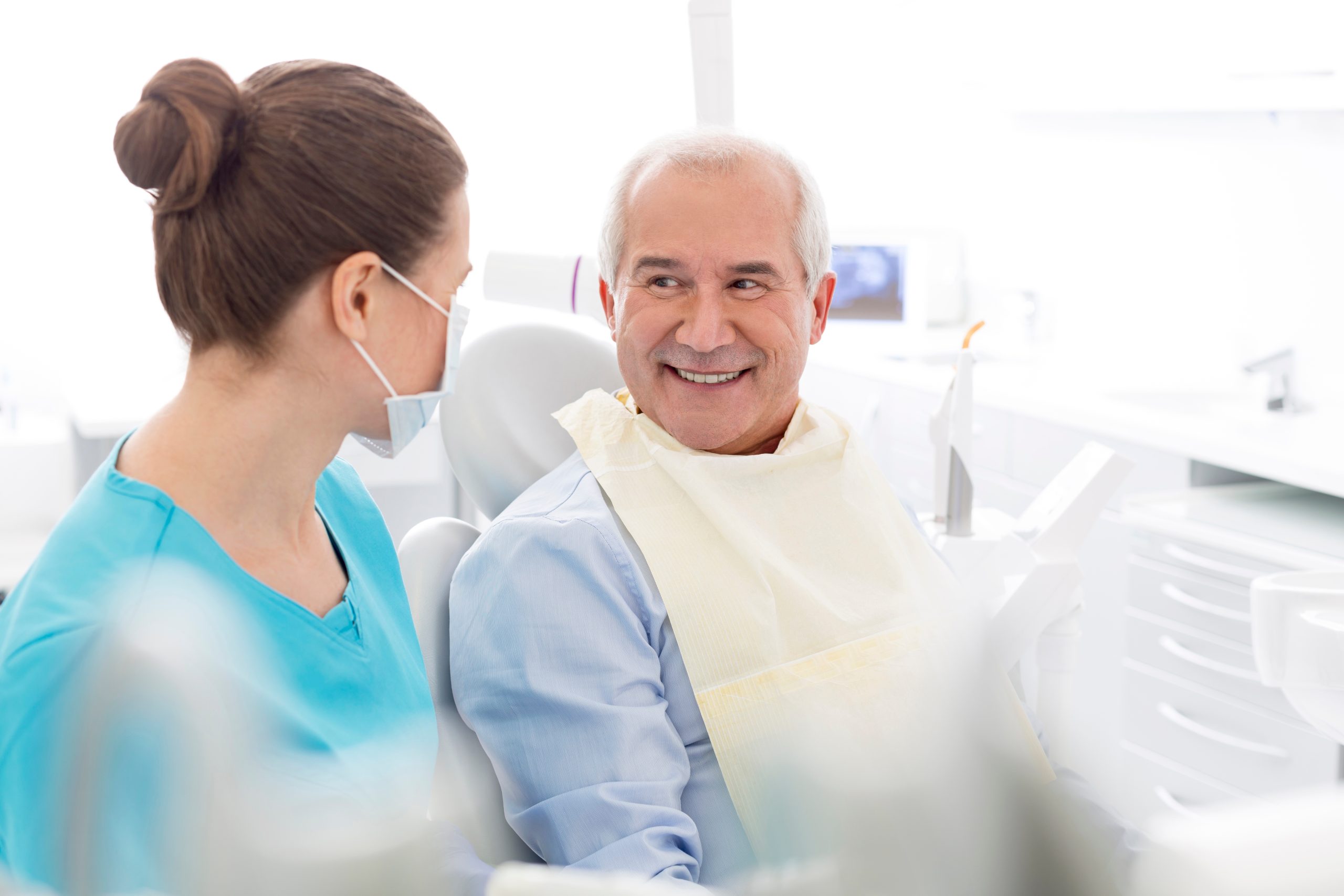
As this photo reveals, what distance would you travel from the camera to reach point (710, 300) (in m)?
1.36

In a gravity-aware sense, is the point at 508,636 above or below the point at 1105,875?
below

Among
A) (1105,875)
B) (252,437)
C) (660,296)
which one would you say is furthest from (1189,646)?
(1105,875)

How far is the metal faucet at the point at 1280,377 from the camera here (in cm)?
274

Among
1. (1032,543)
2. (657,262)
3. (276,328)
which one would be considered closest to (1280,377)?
(1032,543)

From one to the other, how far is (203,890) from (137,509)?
54cm

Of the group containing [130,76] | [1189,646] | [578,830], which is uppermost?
[130,76]

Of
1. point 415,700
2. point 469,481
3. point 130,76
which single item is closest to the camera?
point 415,700

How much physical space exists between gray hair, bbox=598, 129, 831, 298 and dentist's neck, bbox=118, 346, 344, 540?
59cm

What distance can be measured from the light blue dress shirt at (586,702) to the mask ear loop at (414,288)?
33 centimetres

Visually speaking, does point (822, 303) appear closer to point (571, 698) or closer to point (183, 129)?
point (571, 698)

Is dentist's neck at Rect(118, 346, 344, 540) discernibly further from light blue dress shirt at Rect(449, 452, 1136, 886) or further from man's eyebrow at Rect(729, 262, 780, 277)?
man's eyebrow at Rect(729, 262, 780, 277)

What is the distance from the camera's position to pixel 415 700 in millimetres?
1030

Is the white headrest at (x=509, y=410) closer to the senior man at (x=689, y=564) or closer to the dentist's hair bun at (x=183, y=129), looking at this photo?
the senior man at (x=689, y=564)

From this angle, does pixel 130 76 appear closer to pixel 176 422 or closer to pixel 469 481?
pixel 469 481
